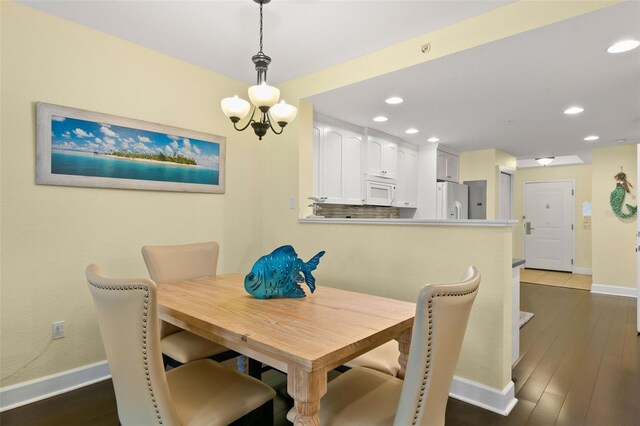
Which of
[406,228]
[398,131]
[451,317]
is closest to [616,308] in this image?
[398,131]

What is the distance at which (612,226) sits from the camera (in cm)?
524

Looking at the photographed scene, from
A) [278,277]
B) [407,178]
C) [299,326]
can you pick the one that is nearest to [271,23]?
[278,277]

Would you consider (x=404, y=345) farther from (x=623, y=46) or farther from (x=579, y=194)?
(x=579, y=194)

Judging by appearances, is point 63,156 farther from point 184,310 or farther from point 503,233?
point 503,233

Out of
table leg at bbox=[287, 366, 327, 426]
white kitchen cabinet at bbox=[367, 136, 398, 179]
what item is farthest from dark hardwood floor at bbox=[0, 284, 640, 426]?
white kitchen cabinet at bbox=[367, 136, 398, 179]

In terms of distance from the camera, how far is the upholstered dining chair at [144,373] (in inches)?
42.4

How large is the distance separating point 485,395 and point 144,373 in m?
1.96

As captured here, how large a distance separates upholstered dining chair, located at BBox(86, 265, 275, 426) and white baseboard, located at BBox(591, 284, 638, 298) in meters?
5.92

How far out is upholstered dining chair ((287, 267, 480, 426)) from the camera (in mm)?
999

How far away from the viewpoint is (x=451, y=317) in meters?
1.05

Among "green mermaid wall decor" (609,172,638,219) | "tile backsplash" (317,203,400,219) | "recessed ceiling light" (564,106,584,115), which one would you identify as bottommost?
"tile backsplash" (317,203,400,219)

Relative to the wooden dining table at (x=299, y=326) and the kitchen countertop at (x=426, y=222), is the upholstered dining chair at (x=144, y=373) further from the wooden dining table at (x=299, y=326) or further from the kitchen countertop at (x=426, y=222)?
the kitchen countertop at (x=426, y=222)

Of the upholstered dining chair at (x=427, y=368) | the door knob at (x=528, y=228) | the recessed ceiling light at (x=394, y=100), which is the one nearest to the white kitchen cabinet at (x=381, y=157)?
the recessed ceiling light at (x=394, y=100)

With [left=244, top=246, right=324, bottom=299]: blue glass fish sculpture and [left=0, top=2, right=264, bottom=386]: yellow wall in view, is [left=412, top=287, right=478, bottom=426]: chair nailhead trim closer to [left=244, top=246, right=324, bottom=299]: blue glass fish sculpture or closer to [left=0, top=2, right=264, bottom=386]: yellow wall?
[left=244, top=246, right=324, bottom=299]: blue glass fish sculpture
